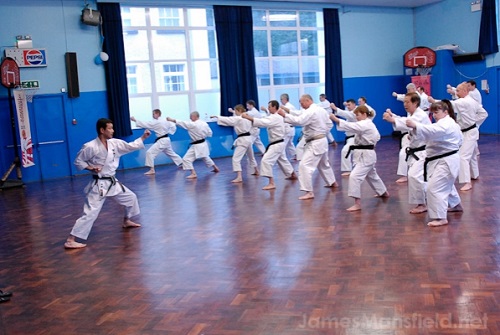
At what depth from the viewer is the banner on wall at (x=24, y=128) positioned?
1069cm

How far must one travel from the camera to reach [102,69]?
477 inches

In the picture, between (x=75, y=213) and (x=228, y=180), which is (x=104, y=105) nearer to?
(x=228, y=180)

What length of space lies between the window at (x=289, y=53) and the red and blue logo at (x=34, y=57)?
523 cm

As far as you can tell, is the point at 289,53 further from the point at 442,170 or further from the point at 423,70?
the point at 442,170

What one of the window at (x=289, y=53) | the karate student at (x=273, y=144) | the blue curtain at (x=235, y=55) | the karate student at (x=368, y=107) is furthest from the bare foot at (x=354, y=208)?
the window at (x=289, y=53)

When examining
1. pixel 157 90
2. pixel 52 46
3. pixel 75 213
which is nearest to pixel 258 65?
pixel 157 90

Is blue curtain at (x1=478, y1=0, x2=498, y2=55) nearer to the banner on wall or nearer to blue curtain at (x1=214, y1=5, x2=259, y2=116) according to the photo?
blue curtain at (x1=214, y1=5, x2=259, y2=116)

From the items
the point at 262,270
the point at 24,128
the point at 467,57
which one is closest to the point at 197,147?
the point at 24,128

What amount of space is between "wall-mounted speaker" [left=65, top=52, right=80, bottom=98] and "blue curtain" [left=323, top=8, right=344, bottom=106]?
6.60 metres

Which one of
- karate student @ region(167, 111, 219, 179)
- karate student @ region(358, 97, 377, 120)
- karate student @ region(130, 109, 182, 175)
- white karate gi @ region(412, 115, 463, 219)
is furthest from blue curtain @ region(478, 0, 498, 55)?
white karate gi @ region(412, 115, 463, 219)

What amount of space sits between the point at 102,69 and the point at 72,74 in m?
0.73

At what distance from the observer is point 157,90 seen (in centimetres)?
1286

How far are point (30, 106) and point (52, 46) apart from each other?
1335mm

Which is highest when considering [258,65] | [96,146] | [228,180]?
[258,65]
